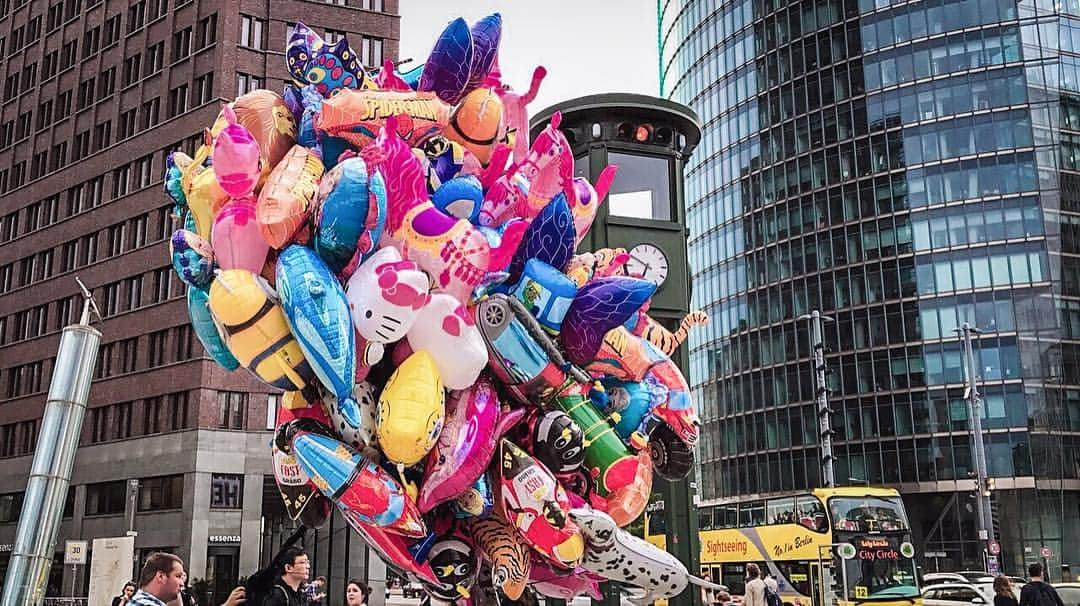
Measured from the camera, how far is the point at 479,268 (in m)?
8.43

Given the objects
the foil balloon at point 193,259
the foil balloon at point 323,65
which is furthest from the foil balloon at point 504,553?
the foil balloon at point 323,65

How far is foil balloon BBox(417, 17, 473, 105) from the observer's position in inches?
371

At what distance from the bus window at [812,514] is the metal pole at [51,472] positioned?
21.0 metres

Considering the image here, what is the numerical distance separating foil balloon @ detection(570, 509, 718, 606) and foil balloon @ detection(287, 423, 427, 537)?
1.67 meters

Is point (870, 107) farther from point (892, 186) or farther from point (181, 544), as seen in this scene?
point (181, 544)

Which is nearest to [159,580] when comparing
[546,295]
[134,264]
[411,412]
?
[411,412]

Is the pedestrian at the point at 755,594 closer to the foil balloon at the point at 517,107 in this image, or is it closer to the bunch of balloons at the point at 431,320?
the bunch of balloons at the point at 431,320

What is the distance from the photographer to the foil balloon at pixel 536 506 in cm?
859

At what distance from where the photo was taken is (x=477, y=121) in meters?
9.52

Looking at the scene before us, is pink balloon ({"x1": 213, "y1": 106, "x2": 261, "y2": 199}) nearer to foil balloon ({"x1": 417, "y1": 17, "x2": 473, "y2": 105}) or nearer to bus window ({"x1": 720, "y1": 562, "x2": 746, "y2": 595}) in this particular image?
foil balloon ({"x1": 417, "y1": 17, "x2": 473, "y2": 105})

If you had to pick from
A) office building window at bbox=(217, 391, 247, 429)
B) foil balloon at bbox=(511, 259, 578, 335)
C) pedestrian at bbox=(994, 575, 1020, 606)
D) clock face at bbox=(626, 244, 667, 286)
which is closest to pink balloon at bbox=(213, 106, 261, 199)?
foil balloon at bbox=(511, 259, 578, 335)

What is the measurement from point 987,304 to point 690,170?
1147 inches

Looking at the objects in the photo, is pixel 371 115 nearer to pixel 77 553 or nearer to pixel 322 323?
pixel 322 323

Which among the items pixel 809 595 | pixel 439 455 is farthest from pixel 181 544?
pixel 439 455
